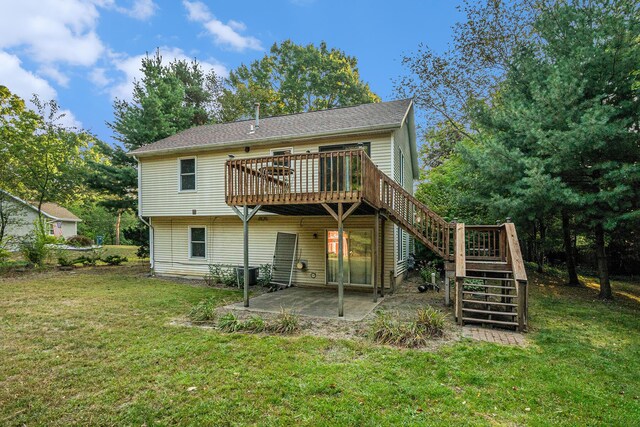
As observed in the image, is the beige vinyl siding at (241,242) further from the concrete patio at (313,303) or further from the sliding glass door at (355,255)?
the concrete patio at (313,303)

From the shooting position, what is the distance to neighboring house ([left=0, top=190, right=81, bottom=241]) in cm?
1506

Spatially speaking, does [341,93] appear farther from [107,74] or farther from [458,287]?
[458,287]

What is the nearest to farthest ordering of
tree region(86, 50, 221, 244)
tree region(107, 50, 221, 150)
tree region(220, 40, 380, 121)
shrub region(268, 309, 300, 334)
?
shrub region(268, 309, 300, 334) → tree region(86, 50, 221, 244) → tree region(107, 50, 221, 150) → tree region(220, 40, 380, 121)

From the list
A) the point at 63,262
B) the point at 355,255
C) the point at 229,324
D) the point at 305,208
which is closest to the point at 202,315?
the point at 229,324

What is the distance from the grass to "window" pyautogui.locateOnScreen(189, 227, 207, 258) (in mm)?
5895

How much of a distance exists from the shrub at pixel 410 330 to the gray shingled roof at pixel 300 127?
542 centimetres

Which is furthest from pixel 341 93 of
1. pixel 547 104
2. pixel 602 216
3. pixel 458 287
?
pixel 458 287

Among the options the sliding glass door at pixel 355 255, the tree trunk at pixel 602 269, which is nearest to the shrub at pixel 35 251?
the sliding glass door at pixel 355 255

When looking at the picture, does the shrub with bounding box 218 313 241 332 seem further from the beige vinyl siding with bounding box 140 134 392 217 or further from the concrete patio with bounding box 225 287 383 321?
the beige vinyl siding with bounding box 140 134 392 217

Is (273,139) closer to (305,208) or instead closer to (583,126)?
(305,208)

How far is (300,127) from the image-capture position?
11328 millimetres

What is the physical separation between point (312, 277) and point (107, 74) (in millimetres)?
19099

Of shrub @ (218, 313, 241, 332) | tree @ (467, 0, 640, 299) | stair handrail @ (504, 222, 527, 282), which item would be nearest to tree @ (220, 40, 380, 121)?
tree @ (467, 0, 640, 299)

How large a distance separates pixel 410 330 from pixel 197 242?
9.64 m
